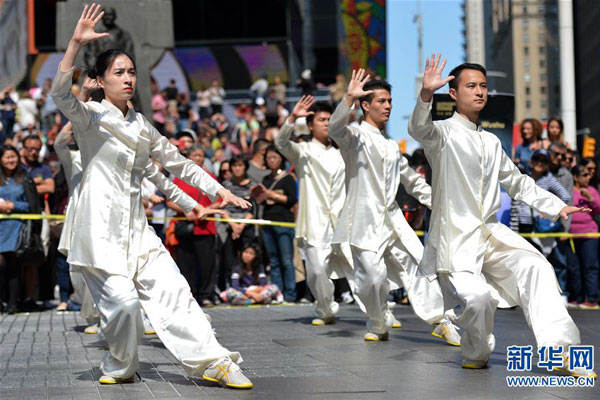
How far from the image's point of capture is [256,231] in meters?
15.9

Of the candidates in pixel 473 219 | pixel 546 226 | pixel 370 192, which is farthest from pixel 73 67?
pixel 546 226

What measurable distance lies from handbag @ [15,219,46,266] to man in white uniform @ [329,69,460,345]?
5180mm

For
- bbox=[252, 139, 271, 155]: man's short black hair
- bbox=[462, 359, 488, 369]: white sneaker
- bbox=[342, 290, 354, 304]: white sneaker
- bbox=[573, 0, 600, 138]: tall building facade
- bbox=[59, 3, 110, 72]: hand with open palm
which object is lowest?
bbox=[342, 290, 354, 304]: white sneaker

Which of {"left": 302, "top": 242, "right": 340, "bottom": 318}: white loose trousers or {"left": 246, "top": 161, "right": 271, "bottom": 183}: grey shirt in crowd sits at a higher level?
{"left": 246, "top": 161, "right": 271, "bottom": 183}: grey shirt in crowd

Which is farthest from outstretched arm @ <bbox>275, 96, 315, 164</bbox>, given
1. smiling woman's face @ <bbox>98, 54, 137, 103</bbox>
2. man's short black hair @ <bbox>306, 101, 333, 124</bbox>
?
smiling woman's face @ <bbox>98, 54, 137, 103</bbox>

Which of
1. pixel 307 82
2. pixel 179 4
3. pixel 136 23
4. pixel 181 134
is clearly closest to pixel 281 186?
pixel 181 134

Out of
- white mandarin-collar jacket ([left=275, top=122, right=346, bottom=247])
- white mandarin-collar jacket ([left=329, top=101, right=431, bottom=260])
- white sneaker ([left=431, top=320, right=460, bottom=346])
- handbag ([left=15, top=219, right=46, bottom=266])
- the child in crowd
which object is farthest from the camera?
the child in crowd

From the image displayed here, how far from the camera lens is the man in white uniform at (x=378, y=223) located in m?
9.95

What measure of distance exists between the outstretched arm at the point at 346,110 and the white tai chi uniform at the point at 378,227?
0.05ft

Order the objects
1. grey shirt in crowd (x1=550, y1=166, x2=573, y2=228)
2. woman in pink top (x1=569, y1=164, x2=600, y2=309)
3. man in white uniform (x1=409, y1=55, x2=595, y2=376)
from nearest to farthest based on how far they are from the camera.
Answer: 1. man in white uniform (x1=409, y1=55, x2=595, y2=376)
2. woman in pink top (x1=569, y1=164, x2=600, y2=309)
3. grey shirt in crowd (x1=550, y1=166, x2=573, y2=228)

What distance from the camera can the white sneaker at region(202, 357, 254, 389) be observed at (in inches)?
279

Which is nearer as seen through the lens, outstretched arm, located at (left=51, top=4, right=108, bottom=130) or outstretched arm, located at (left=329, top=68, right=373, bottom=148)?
outstretched arm, located at (left=51, top=4, right=108, bottom=130)

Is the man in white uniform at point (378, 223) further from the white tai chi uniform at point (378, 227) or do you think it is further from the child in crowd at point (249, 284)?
the child in crowd at point (249, 284)

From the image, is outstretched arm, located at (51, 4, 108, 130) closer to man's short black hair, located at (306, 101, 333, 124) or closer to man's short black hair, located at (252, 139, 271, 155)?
man's short black hair, located at (306, 101, 333, 124)
